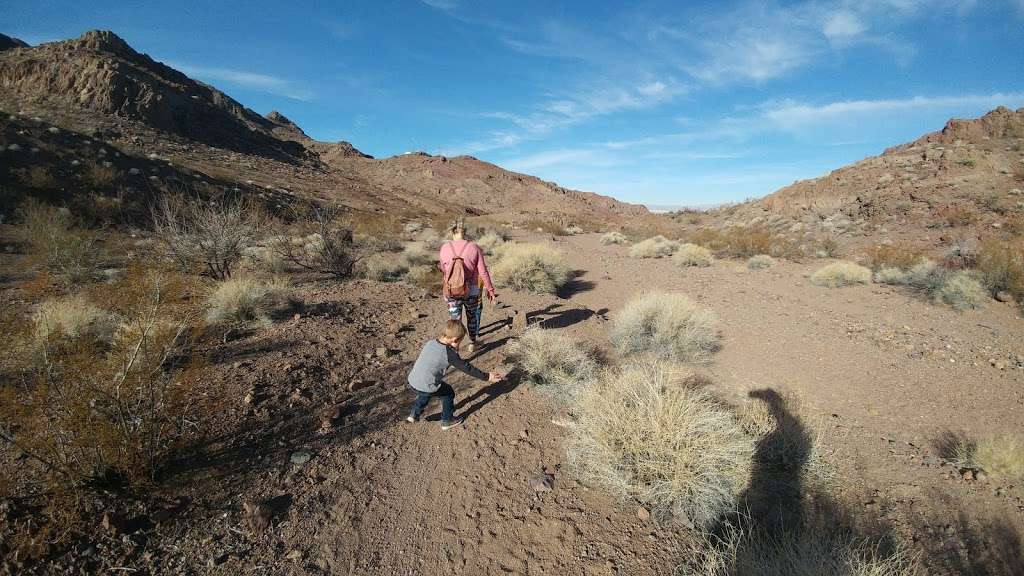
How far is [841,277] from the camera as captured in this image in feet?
34.7

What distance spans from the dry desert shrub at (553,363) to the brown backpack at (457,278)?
1127 mm

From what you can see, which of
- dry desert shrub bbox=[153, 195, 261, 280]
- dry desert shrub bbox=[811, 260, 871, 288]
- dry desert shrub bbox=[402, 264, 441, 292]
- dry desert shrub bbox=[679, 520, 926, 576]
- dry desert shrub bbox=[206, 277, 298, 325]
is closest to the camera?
dry desert shrub bbox=[679, 520, 926, 576]

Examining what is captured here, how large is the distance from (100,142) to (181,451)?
25.9 meters

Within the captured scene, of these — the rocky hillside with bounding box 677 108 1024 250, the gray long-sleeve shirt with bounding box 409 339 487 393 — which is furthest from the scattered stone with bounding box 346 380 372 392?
the rocky hillside with bounding box 677 108 1024 250

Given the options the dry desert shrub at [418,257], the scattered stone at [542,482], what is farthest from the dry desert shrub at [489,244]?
the scattered stone at [542,482]

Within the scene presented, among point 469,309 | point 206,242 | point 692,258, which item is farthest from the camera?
point 692,258

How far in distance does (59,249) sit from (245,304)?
612 cm

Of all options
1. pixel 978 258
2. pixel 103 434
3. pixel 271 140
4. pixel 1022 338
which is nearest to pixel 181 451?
pixel 103 434

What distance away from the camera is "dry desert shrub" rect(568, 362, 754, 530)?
9.41ft

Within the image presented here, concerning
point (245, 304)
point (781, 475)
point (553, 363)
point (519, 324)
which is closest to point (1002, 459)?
point (781, 475)

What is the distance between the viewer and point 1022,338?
683cm

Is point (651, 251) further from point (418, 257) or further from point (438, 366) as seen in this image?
point (438, 366)

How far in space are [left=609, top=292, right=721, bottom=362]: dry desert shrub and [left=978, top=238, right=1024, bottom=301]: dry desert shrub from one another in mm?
7448

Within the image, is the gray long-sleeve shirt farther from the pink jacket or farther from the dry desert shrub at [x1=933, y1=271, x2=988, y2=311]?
the dry desert shrub at [x1=933, y1=271, x2=988, y2=311]
